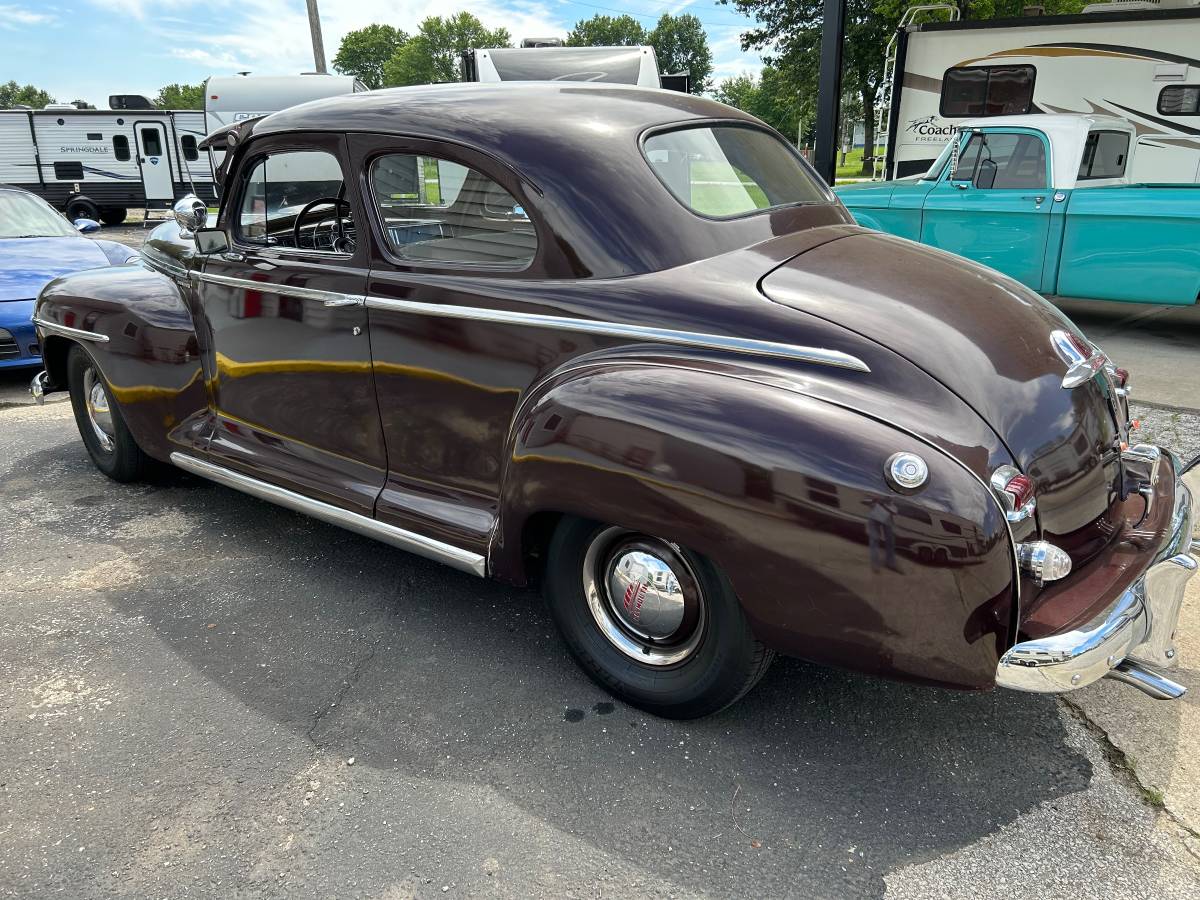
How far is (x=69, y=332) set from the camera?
416cm

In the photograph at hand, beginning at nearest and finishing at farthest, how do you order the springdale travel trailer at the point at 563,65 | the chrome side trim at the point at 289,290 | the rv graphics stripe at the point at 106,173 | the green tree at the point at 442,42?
the chrome side trim at the point at 289,290
the springdale travel trailer at the point at 563,65
the rv graphics stripe at the point at 106,173
the green tree at the point at 442,42

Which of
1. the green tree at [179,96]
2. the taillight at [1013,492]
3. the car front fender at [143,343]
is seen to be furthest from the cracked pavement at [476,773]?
the green tree at [179,96]

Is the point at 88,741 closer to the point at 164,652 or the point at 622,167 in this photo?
the point at 164,652

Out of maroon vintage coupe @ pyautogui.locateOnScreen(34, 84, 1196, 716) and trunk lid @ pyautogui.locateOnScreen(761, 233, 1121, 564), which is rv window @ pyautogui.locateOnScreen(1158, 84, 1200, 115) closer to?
maroon vintage coupe @ pyautogui.locateOnScreen(34, 84, 1196, 716)

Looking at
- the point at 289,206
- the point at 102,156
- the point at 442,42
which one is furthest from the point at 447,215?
the point at 442,42

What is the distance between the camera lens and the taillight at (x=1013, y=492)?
77.4 inches

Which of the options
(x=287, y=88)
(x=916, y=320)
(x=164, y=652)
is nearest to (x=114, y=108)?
(x=287, y=88)

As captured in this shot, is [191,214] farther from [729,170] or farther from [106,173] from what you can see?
[106,173]

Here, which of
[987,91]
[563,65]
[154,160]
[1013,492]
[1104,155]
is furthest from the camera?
[154,160]

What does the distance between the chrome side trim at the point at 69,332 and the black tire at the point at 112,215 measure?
19791mm

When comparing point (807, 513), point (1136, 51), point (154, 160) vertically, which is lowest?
point (807, 513)

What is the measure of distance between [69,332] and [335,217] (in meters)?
1.69

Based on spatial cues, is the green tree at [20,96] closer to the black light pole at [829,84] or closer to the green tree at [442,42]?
the green tree at [442,42]

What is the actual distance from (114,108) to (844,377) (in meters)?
24.7
